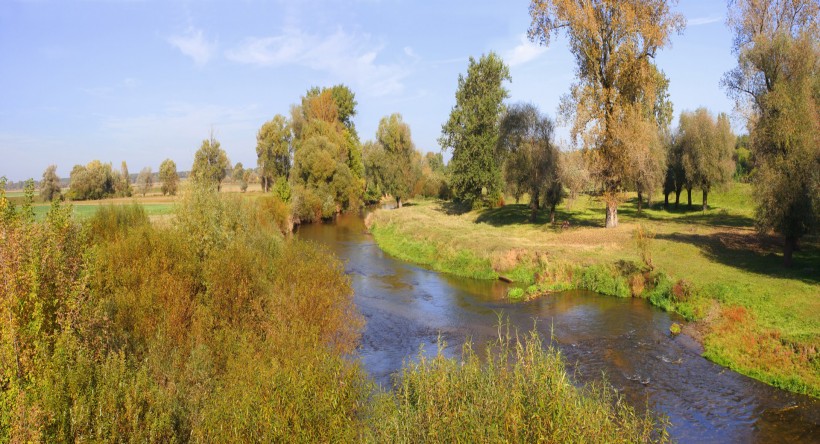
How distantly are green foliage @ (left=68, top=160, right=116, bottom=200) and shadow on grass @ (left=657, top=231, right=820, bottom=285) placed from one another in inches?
3835

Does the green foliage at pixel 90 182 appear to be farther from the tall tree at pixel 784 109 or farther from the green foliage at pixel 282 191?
the tall tree at pixel 784 109

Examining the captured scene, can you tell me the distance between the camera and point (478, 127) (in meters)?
58.4

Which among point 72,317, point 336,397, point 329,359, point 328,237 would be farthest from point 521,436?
point 328,237

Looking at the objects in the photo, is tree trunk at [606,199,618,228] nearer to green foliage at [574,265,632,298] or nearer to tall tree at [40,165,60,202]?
green foliage at [574,265,632,298]

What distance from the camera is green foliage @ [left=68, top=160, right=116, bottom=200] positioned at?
9631cm

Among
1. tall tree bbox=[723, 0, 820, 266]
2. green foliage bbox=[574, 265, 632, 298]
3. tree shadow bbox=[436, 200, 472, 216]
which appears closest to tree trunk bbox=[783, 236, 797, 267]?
tall tree bbox=[723, 0, 820, 266]

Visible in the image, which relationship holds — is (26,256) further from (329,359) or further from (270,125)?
(270,125)

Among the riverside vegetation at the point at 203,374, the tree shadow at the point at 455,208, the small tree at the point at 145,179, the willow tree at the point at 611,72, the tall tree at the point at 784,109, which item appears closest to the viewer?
the riverside vegetation at the point at 203,374

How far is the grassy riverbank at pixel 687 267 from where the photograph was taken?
1909 cm

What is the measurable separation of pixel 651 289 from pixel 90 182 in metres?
102

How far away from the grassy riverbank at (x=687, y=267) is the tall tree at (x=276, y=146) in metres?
42.1

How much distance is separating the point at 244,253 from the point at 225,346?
16.0 feet

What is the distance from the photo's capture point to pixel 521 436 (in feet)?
29.6

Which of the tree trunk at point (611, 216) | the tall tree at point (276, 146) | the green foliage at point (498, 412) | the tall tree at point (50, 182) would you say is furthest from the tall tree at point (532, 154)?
the tall tree at point (50, 182)
